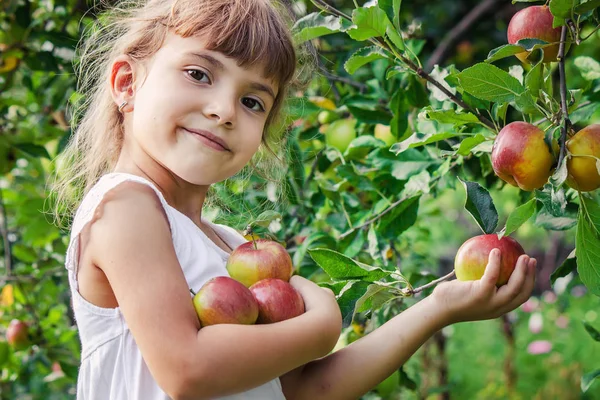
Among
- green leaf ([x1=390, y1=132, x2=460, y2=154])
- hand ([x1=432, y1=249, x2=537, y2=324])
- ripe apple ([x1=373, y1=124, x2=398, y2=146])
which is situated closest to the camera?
hand ([x1=432, y1=249, x2=537, y2=324])

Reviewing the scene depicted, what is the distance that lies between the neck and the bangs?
0.62 feet

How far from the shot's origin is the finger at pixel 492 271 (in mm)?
962

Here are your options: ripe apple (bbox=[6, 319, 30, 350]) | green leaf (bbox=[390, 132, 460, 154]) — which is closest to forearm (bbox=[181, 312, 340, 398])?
green leaf (bbox=[390, 132, 460, 154])

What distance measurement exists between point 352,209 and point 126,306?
0.84 meters

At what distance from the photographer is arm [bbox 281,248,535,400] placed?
985mm

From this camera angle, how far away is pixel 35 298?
7.92 feet

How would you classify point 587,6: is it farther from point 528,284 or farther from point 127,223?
point 127,223

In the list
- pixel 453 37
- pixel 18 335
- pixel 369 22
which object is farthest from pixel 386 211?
pixel 18 335

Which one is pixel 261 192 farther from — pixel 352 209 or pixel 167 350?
pixel 167 350

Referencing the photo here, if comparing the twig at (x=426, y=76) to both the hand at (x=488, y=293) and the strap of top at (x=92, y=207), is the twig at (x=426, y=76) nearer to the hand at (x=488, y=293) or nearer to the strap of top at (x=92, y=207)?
the hand at (x=488, y=293)

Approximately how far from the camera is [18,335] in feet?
7.43

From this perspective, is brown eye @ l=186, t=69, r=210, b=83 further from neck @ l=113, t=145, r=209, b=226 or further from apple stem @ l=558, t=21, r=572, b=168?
apple stem @ l=558, t=21, r=572, b=168

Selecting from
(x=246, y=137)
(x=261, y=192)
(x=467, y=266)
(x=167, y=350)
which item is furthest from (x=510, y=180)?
(x=261, y=192)

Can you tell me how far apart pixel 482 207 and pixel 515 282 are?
15cm
